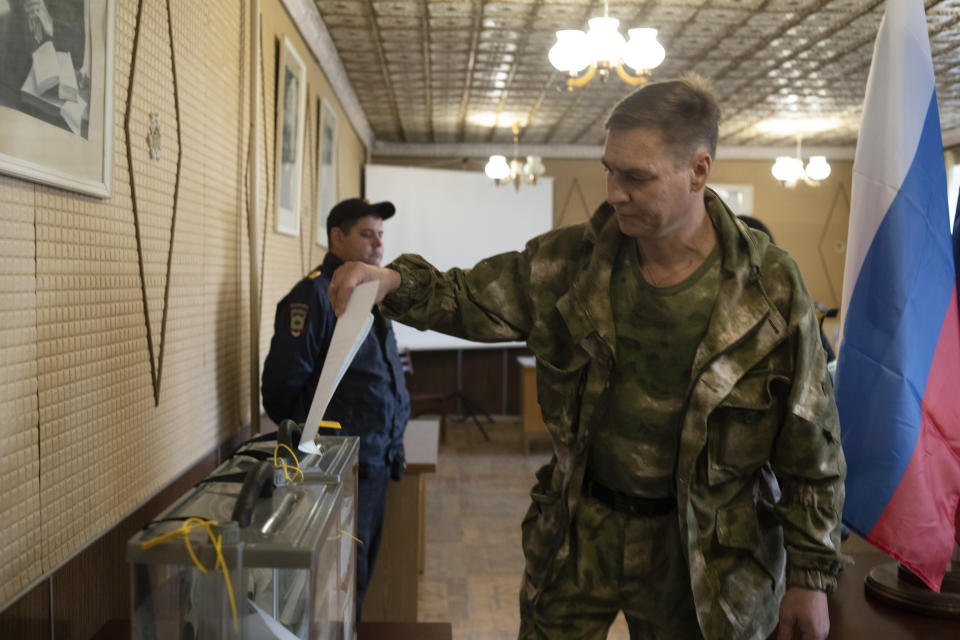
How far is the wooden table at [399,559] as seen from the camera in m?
2.95

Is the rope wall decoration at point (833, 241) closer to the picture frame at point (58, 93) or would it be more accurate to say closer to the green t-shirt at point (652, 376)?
the green t-shirt at point (652, 376)

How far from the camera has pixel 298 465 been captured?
3.84 feet

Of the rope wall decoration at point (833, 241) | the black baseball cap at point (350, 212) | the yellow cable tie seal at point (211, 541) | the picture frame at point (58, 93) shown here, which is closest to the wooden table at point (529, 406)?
the black baseball cap at point (350, 212)

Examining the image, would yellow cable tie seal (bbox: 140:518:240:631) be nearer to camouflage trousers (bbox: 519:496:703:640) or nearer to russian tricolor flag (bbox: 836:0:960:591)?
camouflage trousers (bbox: 519:496:703:640)

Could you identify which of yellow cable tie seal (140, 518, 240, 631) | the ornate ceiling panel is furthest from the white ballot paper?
the ornate ceiling panel

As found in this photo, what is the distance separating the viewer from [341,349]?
115cm

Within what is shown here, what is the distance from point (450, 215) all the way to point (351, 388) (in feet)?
20.7

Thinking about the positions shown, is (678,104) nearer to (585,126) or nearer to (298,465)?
(298,465)

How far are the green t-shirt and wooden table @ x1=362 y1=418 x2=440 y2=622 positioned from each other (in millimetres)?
1633

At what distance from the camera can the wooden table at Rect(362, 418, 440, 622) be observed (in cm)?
295

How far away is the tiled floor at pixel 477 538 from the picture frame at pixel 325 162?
1885 millimetres

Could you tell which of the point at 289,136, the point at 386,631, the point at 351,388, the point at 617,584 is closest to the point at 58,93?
the point at 386,631

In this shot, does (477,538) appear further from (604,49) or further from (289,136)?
(604,49)

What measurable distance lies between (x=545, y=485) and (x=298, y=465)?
24.1 inches
